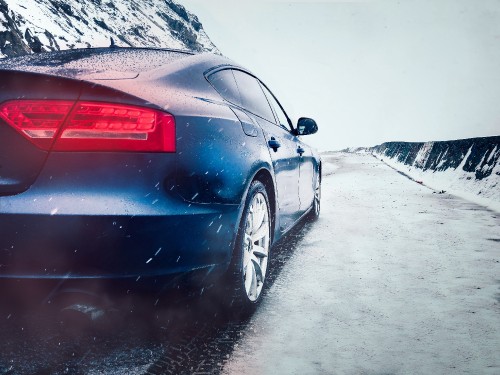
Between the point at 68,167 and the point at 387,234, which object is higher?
the point at 68,167

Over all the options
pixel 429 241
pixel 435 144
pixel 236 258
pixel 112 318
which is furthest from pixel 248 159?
pixel 435 144

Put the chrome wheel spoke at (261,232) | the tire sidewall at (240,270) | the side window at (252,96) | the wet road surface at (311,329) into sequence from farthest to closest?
1. the side window at (252,96)
2. the chrome wheel spoke at (261,232)
3. the tire sidewall at (240,270)
4. the wet road surface at (311,329)

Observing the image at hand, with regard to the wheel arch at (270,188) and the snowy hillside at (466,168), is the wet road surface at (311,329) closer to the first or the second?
the wheel arch at (270,188)

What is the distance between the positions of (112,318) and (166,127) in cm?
126

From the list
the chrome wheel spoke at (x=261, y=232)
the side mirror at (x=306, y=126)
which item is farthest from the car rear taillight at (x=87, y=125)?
the side mirror at (x=306, y=126)

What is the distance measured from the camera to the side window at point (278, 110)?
4.37 metres

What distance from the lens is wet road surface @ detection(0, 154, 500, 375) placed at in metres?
2.19

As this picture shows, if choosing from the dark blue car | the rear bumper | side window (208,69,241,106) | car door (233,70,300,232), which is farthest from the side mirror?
the rear bumper

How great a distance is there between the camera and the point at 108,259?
1942 mm

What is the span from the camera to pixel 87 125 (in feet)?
6.44

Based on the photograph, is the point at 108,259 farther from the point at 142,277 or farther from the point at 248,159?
the point at 248,159

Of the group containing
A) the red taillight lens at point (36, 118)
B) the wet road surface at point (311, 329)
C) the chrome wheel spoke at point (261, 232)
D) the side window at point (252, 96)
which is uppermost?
the side window at point (252, 96)

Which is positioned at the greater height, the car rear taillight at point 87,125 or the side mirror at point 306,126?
the side mirror at point 306,126

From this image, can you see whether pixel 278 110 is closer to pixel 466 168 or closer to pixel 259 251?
pixel 259 251
